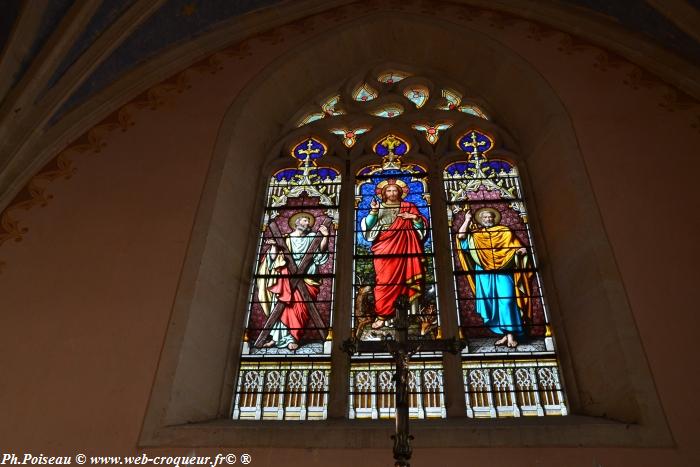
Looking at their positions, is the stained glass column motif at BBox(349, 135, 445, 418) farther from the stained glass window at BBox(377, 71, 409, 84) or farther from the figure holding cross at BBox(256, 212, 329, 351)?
the stained glass window at BBox(377, 71, 409, 84)

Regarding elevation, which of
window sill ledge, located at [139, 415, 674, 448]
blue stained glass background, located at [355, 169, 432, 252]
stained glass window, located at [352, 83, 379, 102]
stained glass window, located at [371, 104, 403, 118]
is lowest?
window sill ledge, located at [139, 415, 674, 448]

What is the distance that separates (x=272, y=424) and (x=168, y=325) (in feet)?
3.29

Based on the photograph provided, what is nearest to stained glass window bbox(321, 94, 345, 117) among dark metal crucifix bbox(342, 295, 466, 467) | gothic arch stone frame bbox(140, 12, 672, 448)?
gothic arch stone frame bbox(140, 12, 672, 448)

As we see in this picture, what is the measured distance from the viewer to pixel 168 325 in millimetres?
4379

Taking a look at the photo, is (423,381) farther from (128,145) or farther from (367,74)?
(367,74)

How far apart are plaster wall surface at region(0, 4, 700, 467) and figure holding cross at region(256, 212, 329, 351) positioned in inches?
12.6

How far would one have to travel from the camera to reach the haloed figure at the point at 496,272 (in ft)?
16.0

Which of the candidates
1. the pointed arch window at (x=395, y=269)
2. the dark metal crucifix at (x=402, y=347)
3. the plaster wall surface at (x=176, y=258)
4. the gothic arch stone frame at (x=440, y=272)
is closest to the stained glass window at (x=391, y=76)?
the gothic arch stone frame at (x=440, y=272)

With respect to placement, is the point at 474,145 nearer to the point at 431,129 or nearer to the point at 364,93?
the point at 431,129

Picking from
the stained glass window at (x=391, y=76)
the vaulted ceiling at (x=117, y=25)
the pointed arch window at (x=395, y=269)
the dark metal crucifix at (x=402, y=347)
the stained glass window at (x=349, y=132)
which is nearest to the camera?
the dark metal crucifix at (x=402, y=347)

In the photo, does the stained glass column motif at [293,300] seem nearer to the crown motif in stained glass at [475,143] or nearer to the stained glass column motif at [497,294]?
the stained glass column motif at [497,294]

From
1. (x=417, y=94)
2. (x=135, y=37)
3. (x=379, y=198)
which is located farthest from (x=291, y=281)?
(x=135, y=37)

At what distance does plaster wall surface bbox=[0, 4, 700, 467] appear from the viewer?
383cm

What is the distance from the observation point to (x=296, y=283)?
17.3 ft
